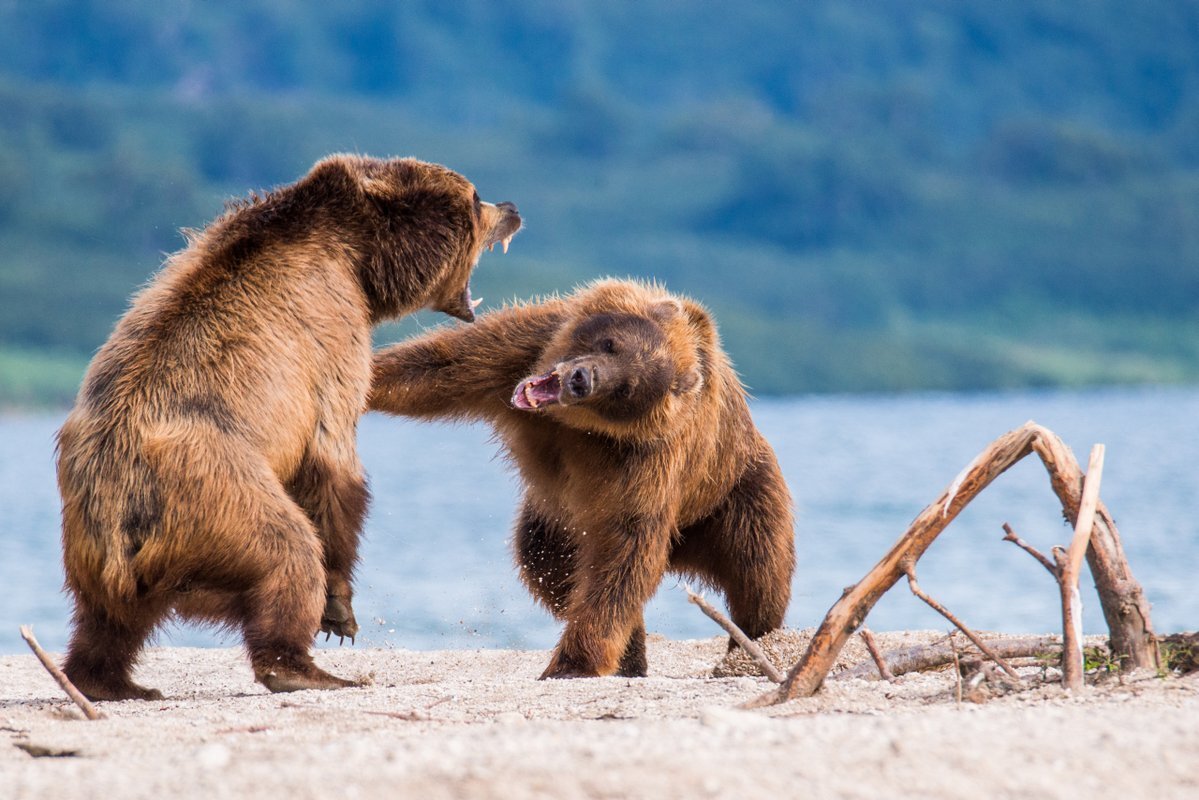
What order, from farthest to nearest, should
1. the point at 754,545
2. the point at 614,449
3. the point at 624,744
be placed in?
1. the point at 754,545
2. the point at 614,449
3. the point at 624,744

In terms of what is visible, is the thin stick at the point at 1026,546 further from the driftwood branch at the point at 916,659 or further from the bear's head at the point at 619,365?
the bear's head at the point at 619,365

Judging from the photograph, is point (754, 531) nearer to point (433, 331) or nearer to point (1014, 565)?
point (433, 331)

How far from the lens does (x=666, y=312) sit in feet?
22.4

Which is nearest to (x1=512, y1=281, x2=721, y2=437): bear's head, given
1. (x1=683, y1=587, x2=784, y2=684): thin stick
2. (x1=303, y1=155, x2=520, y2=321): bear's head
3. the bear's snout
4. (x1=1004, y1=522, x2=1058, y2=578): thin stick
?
the bear's snout

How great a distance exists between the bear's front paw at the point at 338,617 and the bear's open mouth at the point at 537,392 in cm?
110

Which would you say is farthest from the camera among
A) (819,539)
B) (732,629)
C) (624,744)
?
(819,539)

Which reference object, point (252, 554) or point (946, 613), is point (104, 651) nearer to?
point (252, 554)

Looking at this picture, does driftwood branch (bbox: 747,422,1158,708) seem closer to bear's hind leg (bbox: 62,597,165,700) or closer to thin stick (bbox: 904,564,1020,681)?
thin stick (bbox: 904,564,1020,681)

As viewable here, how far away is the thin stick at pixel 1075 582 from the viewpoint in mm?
4684

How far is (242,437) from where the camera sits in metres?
5.51

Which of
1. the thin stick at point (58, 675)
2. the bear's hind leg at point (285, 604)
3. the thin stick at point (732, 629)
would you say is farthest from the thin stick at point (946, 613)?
the thin stick at point (58, 675)

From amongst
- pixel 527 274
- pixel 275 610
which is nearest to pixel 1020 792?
pixel 275 610

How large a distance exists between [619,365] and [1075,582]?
92.3 inches

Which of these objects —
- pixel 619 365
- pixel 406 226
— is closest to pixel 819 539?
pixel 619 365
